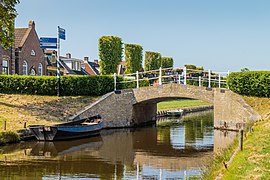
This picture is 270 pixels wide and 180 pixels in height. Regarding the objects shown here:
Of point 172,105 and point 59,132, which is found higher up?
point 172,105

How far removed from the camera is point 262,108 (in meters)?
22.7

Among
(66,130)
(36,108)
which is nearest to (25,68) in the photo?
(36,108)

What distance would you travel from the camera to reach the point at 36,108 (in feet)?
82.2

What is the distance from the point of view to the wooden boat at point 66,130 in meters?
19.8

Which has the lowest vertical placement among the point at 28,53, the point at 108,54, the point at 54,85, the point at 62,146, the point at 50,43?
the point at 62,146

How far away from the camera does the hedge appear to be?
28.2 m

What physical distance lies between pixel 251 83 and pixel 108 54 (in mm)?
13948

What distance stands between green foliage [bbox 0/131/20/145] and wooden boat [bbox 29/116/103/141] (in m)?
1.06

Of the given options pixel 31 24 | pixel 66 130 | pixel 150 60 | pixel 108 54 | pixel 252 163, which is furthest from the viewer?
pixel 150 60

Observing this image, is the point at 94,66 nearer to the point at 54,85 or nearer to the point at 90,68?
the point at 90,68

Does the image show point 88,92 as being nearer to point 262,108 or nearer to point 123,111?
point 123,111

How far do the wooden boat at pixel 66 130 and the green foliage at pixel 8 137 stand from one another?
3.46ft

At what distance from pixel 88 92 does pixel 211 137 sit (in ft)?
34.0

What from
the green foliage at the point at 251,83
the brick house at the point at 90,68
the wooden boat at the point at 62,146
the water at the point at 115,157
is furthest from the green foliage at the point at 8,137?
the brick house at the point at 90,68
